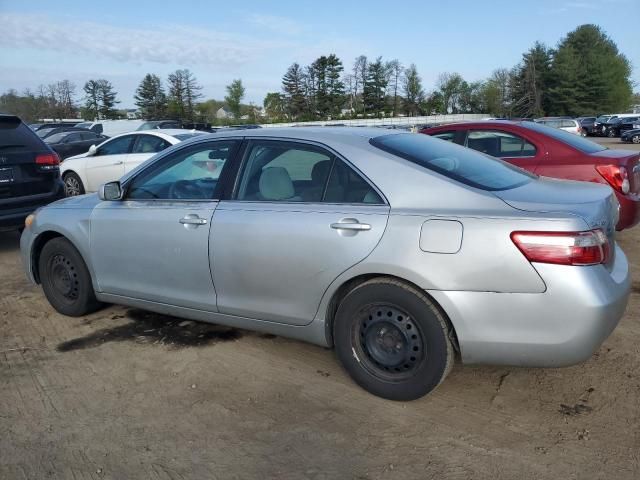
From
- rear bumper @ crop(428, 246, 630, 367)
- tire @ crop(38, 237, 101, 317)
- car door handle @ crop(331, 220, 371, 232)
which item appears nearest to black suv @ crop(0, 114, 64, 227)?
tire @ crop(38, 237, 101, 317)

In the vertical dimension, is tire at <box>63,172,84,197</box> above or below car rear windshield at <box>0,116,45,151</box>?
below

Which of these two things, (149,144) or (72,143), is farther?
(72,143)

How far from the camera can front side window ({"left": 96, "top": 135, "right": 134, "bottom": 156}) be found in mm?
10586

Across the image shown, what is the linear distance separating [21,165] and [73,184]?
469 centimetres

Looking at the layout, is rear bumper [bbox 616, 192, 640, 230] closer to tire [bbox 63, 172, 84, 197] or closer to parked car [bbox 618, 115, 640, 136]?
tire [bbox 63, 172, 84, 197]

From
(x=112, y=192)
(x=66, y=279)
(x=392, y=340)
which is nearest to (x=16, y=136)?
(x=66, y=279)

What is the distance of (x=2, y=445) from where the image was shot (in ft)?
9.55

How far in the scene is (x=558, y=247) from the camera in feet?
9.00

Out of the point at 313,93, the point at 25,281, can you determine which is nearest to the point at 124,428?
the point at 25,281

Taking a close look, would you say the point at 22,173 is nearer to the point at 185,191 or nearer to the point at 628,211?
the point at 185,191

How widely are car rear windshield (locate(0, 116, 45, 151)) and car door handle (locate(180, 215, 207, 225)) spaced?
4138mm

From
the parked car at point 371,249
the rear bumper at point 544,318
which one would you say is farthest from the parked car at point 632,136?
the rear bumper at point 544,318

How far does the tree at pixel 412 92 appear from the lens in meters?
85.8

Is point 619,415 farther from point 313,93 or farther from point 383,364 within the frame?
point 313,93
